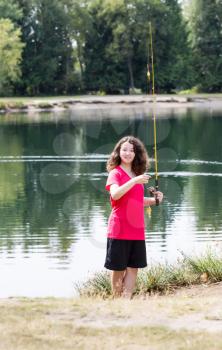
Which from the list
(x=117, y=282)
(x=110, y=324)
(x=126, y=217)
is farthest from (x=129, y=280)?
(x=110, y=324)

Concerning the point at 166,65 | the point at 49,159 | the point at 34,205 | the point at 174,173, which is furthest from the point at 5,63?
the point at 34,205

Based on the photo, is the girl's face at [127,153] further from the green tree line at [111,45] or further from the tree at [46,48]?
the tree at [46,48]

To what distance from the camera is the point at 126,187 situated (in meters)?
7.95

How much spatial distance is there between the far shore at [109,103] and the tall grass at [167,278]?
66.6 meters

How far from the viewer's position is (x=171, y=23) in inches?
4003

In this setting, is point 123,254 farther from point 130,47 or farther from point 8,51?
point 130,47

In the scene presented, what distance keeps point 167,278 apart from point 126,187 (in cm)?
215

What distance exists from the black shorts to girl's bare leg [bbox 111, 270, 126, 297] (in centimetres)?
12

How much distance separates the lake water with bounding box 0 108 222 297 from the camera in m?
13.3

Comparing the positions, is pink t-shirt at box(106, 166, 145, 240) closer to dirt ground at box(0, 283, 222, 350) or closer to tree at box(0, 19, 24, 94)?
dirt ground at box(0, 283, 222, 350)

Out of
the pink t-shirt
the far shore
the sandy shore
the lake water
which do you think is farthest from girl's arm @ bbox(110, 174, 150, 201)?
the far shore

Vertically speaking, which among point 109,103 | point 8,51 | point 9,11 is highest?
point 9,11

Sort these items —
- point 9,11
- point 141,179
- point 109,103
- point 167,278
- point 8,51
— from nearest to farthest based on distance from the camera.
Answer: point 141,179 → point 167,278 → point 8,51 → point 109,103 → point 9,11

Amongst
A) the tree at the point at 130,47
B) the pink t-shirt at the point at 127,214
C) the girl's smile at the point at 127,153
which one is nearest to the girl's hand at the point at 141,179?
the pink t-shirt at the point at 127,214
